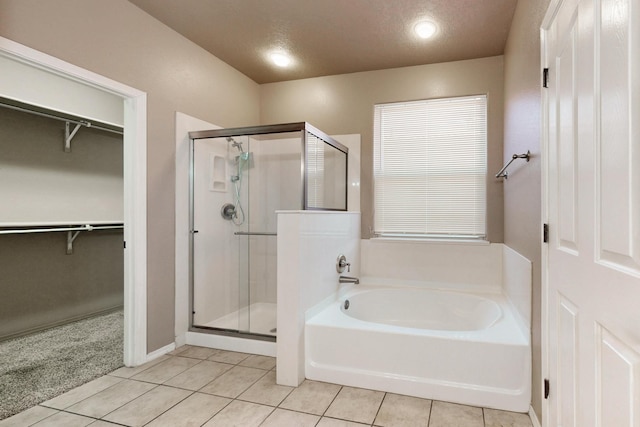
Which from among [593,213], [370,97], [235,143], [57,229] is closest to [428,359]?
[593,213]

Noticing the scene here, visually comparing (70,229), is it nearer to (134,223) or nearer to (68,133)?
(68,133)

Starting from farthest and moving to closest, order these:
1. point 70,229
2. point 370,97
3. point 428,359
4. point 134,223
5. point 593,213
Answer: point 370,97, point 70,229, point 134,223, point 428,359, point 593,213

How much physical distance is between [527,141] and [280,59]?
2261 mm

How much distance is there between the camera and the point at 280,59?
10.9 ft

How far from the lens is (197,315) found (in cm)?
301

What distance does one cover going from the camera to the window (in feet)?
10.7

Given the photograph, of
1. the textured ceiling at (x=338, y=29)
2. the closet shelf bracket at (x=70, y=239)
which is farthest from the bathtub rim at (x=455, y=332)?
the closet shelf bracket at (x=70, y=239)

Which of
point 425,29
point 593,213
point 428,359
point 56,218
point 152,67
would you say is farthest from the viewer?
point 56,218

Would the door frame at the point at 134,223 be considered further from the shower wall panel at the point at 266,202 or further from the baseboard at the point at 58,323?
the baseboard at the point at 58,323

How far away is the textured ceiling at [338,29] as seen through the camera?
246 cm

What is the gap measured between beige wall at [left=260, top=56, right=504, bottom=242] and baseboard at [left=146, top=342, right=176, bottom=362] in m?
1.97

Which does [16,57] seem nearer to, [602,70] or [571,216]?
[602,70]

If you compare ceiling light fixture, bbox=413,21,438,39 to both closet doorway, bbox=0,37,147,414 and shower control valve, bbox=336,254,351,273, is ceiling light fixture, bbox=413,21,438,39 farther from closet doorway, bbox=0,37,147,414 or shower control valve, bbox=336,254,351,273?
closet doorway, bbox=0,37,147,414

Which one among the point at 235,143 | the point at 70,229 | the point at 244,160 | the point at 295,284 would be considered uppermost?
the point at 235,143
